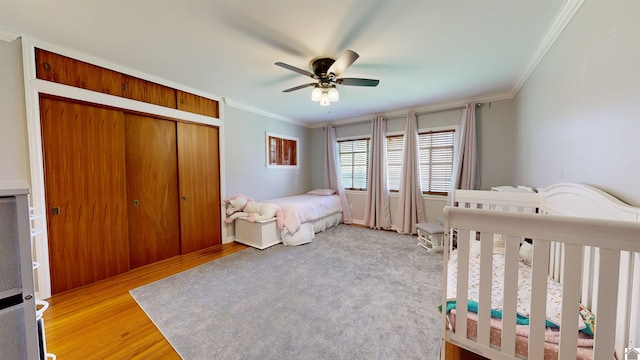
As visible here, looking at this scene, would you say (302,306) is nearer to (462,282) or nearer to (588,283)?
(462,282)

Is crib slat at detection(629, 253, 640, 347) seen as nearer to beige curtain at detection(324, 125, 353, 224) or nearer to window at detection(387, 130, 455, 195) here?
window at detection(387, 130, 455, 195)

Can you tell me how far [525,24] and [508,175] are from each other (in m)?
2.47

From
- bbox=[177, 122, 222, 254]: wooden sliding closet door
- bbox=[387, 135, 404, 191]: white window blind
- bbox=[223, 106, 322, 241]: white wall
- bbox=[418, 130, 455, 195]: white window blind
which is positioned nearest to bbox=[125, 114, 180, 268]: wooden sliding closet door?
bbox=[177, 122, 222, 254]: wooden sliding closet door

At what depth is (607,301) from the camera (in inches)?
28.7

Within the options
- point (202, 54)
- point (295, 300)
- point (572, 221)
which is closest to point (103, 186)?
point (202, 54)

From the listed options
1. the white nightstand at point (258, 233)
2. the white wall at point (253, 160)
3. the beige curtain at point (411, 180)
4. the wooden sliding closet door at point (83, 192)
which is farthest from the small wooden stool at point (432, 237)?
the wooden sliding closet door at point (83, 192)

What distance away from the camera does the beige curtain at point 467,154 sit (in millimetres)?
3525

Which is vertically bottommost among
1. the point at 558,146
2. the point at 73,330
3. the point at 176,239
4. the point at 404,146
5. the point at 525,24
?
the point at 73,330

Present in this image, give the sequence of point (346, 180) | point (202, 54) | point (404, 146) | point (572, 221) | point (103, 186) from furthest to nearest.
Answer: point (346, 180)
point (404, 146)
point (103, 186)
point (202, 54)
point (572, 221)

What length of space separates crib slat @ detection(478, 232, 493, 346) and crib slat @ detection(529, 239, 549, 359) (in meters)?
0.13

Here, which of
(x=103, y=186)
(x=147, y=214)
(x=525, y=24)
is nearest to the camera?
(x=525, y=24)

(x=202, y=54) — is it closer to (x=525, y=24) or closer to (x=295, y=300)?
(x=295, y=300)

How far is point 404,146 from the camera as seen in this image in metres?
4.13

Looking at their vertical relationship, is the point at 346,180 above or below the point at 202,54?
below
